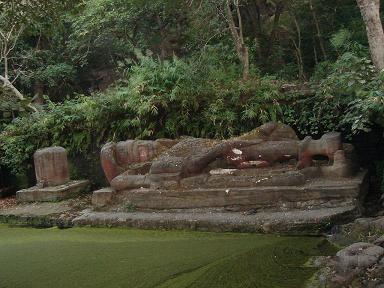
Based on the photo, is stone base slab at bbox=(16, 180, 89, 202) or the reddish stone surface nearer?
the reddish stone surface

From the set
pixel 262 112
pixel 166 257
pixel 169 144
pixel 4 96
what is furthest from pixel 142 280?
pixel 262 112

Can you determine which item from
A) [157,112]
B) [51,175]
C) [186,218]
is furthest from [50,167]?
[186,218]

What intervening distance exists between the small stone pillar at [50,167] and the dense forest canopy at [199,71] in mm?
923

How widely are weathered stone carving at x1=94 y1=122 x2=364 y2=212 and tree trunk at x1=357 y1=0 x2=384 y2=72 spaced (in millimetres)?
1605

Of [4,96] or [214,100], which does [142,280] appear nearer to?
[4,96]

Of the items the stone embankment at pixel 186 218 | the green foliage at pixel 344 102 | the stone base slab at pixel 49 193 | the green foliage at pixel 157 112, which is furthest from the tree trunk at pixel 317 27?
the stone base slab at pixel 49 193

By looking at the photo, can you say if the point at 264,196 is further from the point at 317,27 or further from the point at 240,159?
the point at 317,27

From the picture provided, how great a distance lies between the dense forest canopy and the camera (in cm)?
651

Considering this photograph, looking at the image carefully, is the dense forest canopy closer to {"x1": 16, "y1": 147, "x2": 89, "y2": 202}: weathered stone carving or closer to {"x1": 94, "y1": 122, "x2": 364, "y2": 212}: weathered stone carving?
{"x1": 94, "y1": 122, "x2": 364, "y2": 212}: weathered stone carving

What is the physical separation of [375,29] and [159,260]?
470cm

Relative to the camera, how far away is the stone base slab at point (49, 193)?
25.9 ft

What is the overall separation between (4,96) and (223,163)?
396 centimetres

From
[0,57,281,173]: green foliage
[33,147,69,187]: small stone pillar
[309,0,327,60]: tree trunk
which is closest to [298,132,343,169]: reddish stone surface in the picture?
[0,57,281,173]: green foliage

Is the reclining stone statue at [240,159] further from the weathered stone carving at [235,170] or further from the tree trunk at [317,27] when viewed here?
the tree trunk at [317,27]
